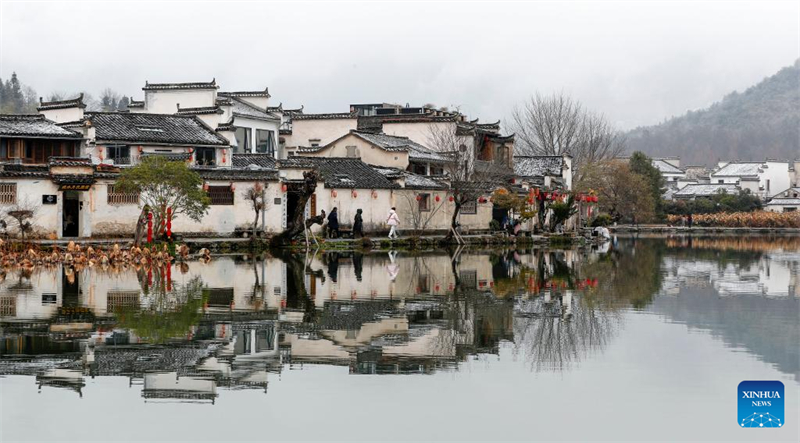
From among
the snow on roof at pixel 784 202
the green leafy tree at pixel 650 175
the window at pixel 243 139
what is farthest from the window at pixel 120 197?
the snow on roof at pixel 784 202

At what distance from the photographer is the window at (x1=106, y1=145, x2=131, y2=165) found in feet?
137

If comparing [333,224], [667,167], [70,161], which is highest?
[667,167]

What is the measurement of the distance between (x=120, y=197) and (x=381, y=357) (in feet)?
83.6

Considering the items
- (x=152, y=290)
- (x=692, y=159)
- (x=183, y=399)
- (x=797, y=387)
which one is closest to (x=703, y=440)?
(x=797, y=387)

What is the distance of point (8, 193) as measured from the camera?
35.9 m

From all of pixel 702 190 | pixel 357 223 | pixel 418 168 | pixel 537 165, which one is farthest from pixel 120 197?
pixel 702 190

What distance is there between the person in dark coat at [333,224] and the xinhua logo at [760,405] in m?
31.6

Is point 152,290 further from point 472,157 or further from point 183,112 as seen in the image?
point 472,157

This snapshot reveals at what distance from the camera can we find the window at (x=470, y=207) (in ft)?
173

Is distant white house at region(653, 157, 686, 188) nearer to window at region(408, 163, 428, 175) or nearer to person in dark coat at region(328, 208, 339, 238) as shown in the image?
window at region(408, 163, 428, 175)

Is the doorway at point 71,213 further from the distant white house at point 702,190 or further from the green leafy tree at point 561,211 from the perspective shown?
the distant white house at point 702,190

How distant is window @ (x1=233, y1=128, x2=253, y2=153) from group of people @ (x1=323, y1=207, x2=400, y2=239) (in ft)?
25.8

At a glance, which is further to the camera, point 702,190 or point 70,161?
point 702,190

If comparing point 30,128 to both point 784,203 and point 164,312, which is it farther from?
point 784,203
